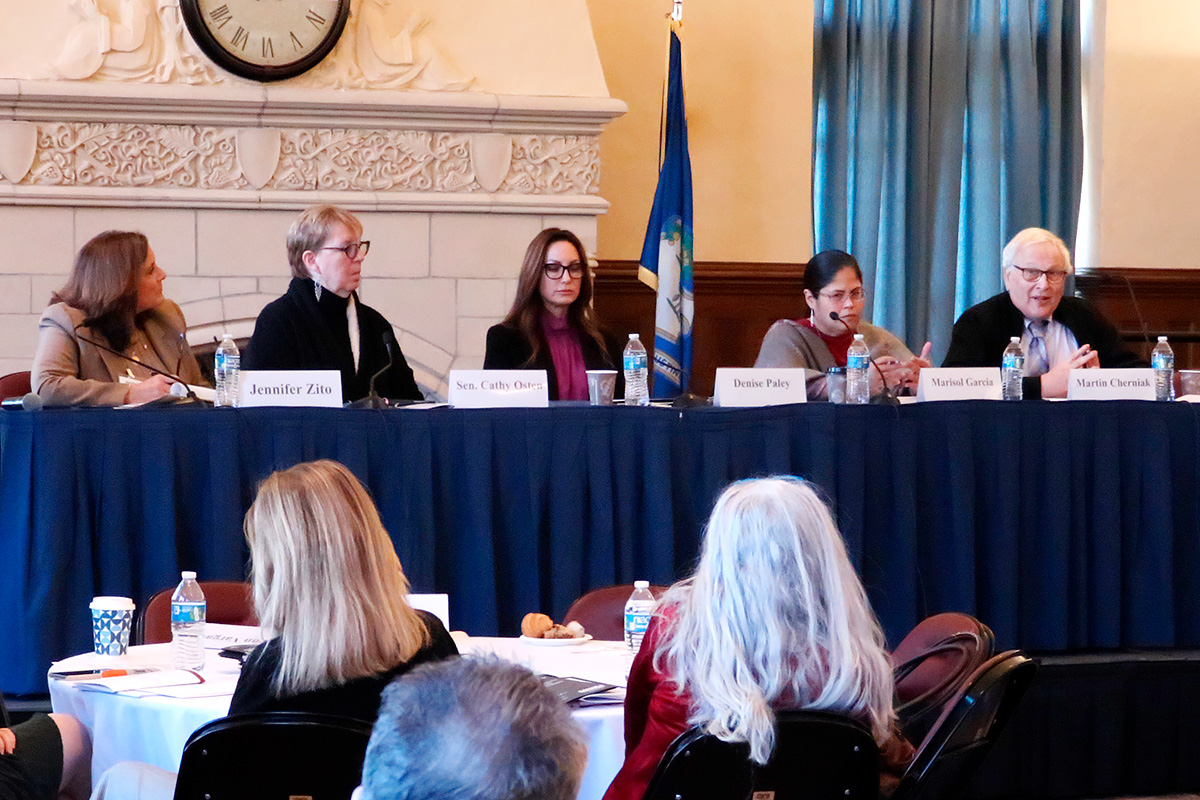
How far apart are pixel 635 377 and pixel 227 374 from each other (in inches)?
41.2

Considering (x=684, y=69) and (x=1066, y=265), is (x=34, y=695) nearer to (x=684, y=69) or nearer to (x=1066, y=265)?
(x=1066, y=265)

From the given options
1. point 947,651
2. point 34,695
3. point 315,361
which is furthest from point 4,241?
point 947,651

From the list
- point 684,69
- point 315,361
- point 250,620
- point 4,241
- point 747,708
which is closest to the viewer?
point 747,708

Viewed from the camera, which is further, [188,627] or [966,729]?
[188,627]

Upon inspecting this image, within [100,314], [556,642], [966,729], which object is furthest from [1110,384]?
[100,314]

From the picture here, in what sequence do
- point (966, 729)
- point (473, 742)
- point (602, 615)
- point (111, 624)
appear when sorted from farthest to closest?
point (602, 615) → point (111, 624) → point (966, 729) → point (473, 742)

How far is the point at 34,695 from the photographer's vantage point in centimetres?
310

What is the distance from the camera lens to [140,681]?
2.21 metres

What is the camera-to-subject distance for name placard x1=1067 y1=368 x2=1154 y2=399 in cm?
361

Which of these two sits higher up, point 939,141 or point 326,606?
point 939,141

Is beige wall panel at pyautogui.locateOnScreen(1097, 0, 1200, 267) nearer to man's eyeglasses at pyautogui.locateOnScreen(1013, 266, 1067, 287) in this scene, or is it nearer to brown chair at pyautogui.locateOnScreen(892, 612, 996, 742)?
man's eyeglasses at pyautogui.locateOnScreen(1013, 266, 1067, 287)

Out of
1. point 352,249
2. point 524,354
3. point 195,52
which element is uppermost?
point 195,52

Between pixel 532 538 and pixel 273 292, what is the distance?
7.56ft

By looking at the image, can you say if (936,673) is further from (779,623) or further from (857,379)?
(857,379)
